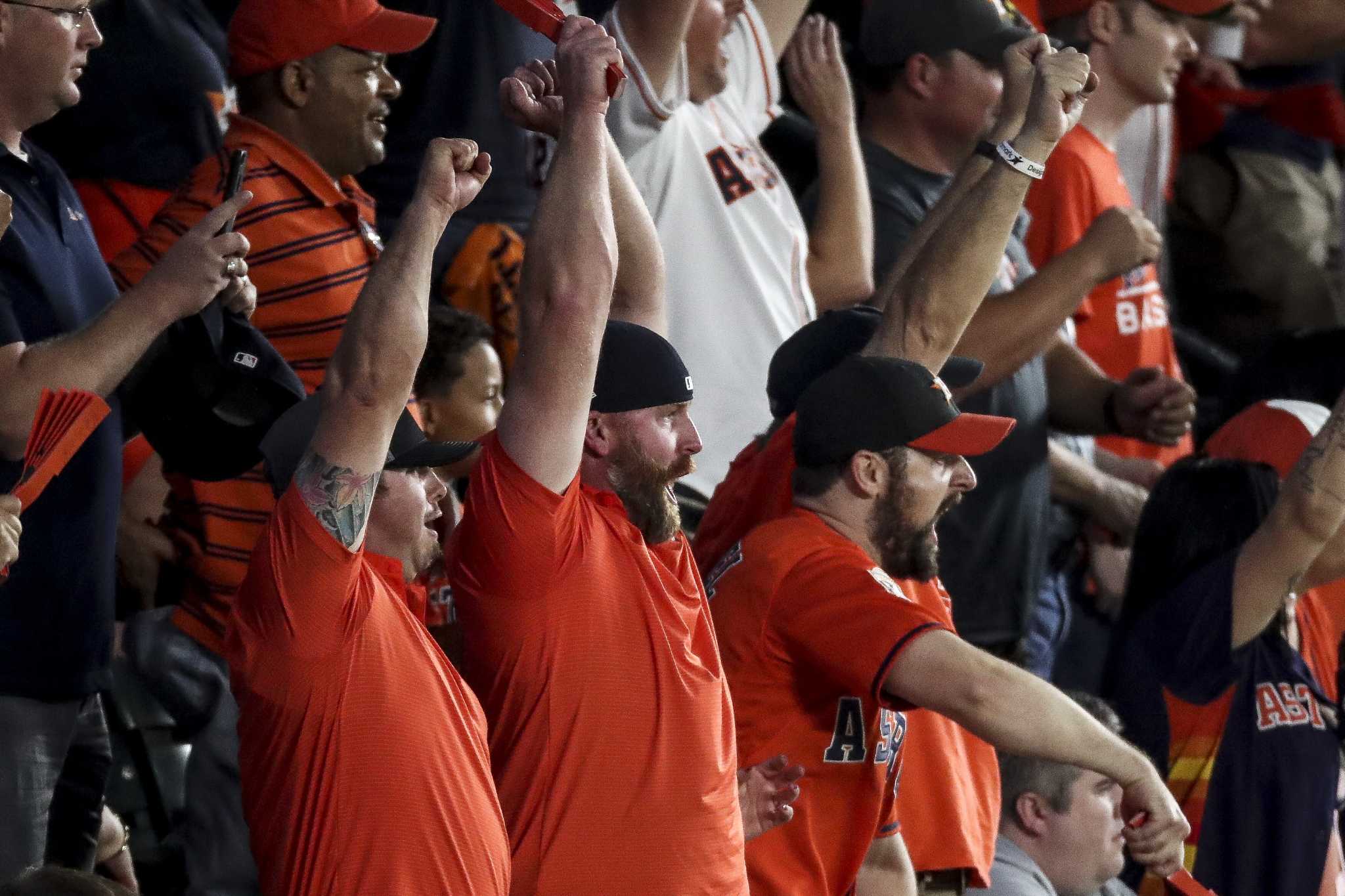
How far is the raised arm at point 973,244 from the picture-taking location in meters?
3.80

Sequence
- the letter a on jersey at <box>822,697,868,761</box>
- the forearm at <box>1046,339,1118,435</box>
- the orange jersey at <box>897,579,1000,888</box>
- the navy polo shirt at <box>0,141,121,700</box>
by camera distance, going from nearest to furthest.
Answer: the navy polo shirt at <box>0,141,121,700</box> < the letter a on jersey at <box>822,697,868,761</box> < the orange jersey at <box>897,579,1000,888</box> < the forearm at <box>1046,339,1118,435</box>

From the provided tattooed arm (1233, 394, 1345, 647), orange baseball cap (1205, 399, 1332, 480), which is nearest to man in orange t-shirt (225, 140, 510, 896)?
tattooed arm (1233, 394, 1345, 647)

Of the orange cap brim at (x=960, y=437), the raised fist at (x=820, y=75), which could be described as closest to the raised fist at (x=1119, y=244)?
the raised fist at (x=820, y=75)

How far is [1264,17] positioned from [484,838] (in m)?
6.35

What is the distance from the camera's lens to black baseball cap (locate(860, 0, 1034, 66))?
5125 millimetres

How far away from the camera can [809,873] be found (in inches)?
136

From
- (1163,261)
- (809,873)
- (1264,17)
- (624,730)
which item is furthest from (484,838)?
(1264,17)

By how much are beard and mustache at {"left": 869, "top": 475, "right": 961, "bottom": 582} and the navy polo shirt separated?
1288mm

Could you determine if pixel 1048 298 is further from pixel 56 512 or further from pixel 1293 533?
pixel 56 512

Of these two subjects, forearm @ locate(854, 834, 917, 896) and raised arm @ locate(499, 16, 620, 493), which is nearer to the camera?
raised arm @ locate(499, 16, 620, 493)

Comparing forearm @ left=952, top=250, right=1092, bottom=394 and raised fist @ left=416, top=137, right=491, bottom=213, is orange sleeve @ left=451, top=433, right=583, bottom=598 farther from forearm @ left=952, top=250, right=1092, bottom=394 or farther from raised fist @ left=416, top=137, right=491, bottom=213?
forearm @ left=952, top=250, right=1092, bottom=394

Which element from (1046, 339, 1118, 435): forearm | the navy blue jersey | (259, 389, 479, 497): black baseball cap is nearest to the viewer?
(259, 389, 479, 497): black baseball cap

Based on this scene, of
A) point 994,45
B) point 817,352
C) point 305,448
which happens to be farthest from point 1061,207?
point 305,448

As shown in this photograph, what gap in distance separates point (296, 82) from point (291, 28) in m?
0.11
